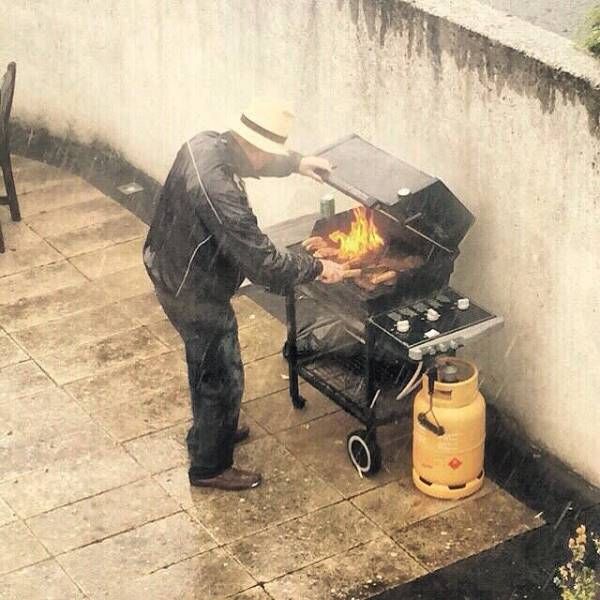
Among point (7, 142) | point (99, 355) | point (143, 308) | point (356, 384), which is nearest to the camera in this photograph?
point (356, 384)

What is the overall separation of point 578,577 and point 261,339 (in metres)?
3.63

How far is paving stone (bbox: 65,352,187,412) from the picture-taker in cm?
961

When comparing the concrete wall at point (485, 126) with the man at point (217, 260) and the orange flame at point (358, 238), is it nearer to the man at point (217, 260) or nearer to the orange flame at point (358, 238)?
the orange flame at point (358, 238)

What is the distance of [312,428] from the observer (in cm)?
922

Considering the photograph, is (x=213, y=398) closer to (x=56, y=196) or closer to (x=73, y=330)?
(x=73, y=330)

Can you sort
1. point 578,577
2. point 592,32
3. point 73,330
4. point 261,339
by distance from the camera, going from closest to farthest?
1. point 578,577
2. point 592,32
3. point 261,339
4. point 73,330

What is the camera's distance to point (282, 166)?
8570 mm

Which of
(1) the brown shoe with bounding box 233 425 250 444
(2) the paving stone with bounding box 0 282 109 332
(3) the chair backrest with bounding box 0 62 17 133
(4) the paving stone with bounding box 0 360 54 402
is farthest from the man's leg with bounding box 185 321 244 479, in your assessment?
(3) the chair backrest with bounding box 0 62 17 133

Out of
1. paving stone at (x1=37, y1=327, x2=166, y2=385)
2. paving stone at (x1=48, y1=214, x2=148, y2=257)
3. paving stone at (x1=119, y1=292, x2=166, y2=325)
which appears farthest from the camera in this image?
paving stone at (x1=48, y1=214, x2=148, y2=257)

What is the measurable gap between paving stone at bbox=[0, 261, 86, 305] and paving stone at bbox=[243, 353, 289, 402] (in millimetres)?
1975

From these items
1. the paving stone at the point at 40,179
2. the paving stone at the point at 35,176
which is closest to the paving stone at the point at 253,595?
the paving stone at the point at 40,179

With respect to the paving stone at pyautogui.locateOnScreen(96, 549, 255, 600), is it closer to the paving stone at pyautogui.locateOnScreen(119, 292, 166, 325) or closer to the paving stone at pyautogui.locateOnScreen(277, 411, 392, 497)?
the paving stone at pyautogui.locateOnScreen(277, 411, 392, 497)

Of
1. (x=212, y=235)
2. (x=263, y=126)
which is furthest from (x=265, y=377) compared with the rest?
(x=263, y=126)

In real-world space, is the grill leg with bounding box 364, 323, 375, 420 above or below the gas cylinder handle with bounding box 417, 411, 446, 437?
above
